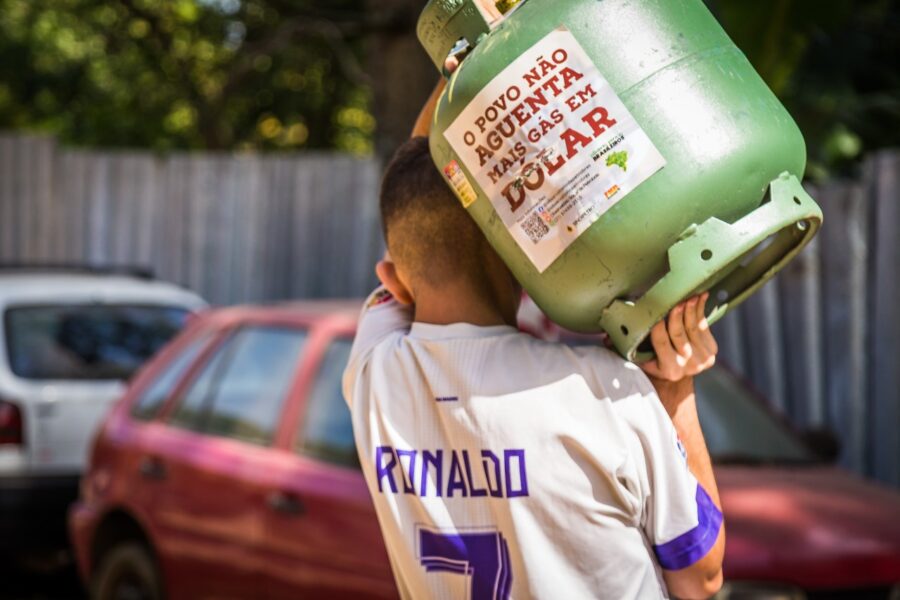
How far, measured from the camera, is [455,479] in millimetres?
2533

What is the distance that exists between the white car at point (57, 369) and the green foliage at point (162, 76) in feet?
29.9

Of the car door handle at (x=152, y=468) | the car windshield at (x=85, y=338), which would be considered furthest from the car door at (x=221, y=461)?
the car windshield at (x=85, y=338)

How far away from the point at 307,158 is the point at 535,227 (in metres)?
9.76

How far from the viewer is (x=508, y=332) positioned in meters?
2.57

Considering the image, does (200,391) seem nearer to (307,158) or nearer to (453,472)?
(453,472)

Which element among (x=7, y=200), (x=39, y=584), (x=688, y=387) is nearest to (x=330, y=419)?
(x=688, y=387)

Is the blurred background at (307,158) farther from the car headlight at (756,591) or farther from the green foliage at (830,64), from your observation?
the car headlight at (756,591)

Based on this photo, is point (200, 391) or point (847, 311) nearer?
point (200, 391)

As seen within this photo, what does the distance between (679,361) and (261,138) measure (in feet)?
63.7

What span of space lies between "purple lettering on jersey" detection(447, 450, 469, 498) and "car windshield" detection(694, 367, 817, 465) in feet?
10.1

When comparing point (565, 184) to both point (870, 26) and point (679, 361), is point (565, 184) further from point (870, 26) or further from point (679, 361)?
point (870, 26)

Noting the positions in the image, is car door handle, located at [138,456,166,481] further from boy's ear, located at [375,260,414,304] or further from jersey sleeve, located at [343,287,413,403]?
boy's ear, located at [375,260,414,304]

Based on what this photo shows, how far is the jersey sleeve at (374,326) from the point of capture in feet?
9.06

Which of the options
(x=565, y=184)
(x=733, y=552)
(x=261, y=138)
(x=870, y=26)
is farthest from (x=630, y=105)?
(x=261, y=138)
